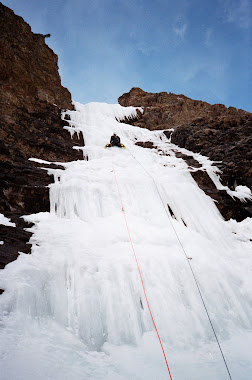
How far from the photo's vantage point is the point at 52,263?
3719mm

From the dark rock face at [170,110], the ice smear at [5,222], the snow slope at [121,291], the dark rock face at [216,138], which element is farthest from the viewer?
the dark rock face at [170,110]

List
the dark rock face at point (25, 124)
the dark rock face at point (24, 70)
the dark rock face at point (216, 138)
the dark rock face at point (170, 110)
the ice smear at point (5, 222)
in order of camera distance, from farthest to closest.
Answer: the dark rock face at point (170, 110), the dark rock face at point (24, 70), the dark rock face at point (216, 138), the dark rock face at point (25, 124), the ice smear at point (5, 222)

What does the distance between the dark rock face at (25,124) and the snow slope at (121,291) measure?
19.6 inches

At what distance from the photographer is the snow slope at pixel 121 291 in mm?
2586

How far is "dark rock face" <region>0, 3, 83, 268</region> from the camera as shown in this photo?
18.0ft

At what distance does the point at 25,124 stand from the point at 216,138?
970 cm

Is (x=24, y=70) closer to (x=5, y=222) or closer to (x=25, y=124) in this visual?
(x=25, y=124)

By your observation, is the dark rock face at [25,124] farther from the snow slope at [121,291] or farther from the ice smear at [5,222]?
the snow slope at [121,291]

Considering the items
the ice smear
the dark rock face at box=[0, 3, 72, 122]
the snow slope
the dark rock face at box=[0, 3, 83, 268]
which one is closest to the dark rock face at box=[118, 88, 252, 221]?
the snow slope

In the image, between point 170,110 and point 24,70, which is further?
point 170,110

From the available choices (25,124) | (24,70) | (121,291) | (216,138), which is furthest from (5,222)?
(216,138)

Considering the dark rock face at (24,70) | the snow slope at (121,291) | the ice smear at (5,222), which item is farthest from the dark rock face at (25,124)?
the snow slope at (121,291)

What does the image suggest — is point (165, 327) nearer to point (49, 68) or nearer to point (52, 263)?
point (52, 263)

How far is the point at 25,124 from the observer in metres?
8.95
